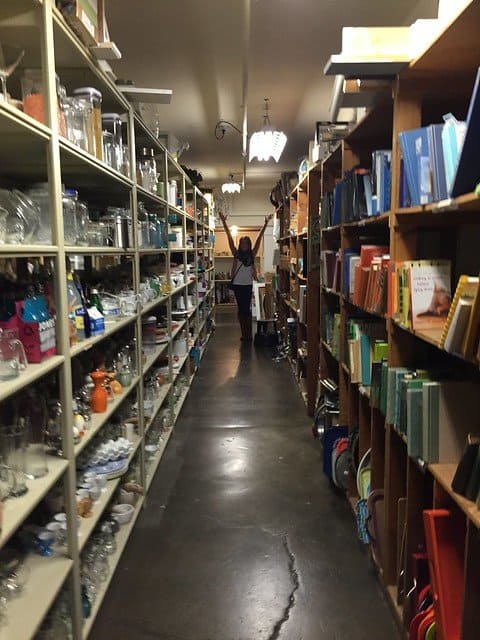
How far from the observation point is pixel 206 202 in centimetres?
774

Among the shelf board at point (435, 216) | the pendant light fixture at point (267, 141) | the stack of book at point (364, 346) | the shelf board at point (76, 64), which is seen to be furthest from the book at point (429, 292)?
the pendant light fixture at point (267, 141)

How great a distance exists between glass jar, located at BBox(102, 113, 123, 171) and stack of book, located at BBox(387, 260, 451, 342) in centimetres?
145

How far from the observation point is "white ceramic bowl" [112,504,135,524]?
2438 millimetres

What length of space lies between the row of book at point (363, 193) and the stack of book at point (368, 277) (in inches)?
7.4

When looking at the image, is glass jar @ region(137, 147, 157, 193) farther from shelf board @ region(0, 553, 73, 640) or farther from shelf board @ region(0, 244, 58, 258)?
shelf board @ region(0, 553, 73, 640)

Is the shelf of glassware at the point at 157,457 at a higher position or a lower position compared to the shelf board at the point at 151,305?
lower

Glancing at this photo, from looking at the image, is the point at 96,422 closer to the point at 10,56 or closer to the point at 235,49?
the point at 10,56

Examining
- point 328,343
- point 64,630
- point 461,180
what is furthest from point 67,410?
point 328,343

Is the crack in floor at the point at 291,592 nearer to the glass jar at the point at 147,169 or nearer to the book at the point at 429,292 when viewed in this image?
the book at the point at 429,292

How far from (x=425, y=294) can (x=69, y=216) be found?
141cm

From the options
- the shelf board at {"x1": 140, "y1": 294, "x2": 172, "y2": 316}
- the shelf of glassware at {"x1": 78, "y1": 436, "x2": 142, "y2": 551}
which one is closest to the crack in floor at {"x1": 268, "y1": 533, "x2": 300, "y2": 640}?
the shelf of glassware at {"x1": 78, "y1": 436, "x2": 142, "y2": 551}

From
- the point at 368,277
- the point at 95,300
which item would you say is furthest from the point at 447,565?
the point at 95,300

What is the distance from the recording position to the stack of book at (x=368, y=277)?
2.06 meters

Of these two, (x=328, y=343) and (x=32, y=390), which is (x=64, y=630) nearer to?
(x=32, y=390)
